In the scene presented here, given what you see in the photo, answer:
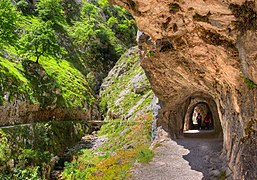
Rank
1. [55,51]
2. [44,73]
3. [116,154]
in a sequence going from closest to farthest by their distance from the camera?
[116,154] → [44,73] → [55,51]

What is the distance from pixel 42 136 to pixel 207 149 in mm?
12689

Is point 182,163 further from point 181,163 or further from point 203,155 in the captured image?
point 203,155

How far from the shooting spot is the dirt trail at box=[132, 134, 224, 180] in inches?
446

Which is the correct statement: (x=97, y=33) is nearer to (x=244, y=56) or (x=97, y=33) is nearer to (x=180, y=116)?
(x=180, y=116)

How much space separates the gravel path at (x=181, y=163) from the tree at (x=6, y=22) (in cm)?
1658

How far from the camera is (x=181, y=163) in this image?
1280 centimetres

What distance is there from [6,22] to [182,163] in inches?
749

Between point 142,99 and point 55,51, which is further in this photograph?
point 142,99

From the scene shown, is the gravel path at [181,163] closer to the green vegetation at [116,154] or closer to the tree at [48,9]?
the green vegetation at [116,154]

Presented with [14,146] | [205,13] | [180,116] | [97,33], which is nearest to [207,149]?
[180,116]

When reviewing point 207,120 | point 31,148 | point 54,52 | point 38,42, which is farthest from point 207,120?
point 38,42

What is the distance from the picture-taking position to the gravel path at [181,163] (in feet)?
37.3

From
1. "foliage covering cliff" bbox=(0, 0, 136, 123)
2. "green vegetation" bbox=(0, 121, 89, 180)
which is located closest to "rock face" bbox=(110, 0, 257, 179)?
"foliage covering cliff" bbox=(0, 0, 136, 123)

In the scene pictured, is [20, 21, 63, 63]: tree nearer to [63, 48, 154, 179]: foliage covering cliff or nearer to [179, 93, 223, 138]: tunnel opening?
[63, 48, 154, 179]: foliage covering cliff
